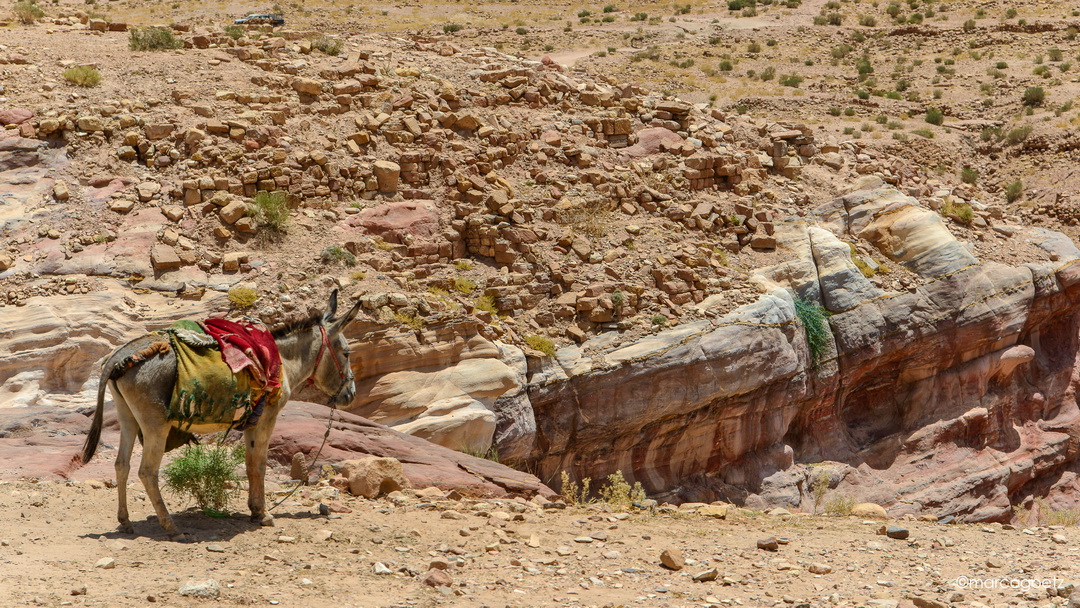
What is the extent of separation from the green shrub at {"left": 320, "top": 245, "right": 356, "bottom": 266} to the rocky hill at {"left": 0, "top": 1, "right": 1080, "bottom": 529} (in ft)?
0.10

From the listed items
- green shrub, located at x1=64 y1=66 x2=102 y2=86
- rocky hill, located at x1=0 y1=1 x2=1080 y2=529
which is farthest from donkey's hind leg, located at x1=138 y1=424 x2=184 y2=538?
green shrub, located at x1=64 y1=66 x2=102 y2=86

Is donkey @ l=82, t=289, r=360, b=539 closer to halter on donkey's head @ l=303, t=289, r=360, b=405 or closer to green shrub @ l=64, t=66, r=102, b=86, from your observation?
halter on donkey's head @ l=303, t=289, r=360, b=405

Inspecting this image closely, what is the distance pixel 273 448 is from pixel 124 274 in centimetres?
419

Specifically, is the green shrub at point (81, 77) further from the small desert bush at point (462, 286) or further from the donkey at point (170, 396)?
the donkey at point (170, 396)

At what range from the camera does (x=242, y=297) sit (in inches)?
533

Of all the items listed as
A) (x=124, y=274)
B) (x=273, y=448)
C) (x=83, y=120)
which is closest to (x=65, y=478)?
(x=273, y=448)

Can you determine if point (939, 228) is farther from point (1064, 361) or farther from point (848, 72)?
point (848, 72)

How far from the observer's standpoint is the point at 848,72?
38312mm

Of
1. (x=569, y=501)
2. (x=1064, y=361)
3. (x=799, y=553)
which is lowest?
(x=1064, y=361)

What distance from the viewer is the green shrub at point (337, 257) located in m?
14.9

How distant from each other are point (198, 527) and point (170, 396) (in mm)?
1228

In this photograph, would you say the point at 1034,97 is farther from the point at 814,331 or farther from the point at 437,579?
the point at 437,579

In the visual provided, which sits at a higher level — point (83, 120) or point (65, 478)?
point (83, 120)

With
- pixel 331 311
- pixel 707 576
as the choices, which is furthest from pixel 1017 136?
pixel 331 311
